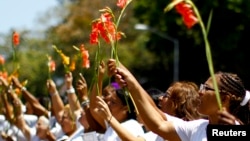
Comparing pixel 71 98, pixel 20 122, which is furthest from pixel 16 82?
pixel 71 98

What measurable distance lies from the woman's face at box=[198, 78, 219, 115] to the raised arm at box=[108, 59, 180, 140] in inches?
11.3

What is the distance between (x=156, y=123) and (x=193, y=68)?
39098 mm

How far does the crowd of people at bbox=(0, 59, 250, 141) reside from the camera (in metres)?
6.85

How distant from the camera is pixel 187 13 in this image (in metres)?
5.89

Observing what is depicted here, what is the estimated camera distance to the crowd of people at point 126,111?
22.5 ft

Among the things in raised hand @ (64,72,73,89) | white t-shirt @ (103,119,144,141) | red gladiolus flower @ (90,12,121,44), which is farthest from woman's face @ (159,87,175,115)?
raised hand @ (64,72,73,89)

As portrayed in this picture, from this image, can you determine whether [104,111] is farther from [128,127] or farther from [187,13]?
[187,13]

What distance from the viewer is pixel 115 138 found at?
8969 millimetres

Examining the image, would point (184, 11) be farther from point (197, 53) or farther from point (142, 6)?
point (142, 6)

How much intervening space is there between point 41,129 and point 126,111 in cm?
258

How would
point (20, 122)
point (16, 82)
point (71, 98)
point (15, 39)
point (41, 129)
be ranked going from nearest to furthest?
1. point (15, 39)
2. point (71, 98)
3. point (41, 129)
4. point (16, 82)
5. point (20, 122)

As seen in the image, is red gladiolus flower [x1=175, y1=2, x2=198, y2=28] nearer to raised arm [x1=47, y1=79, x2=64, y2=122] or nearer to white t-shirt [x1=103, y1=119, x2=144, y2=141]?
white t-shirt [x1=103, y1=119, x2=144, y2=141]

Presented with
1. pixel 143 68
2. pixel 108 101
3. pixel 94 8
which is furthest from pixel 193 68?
pixel 108 101

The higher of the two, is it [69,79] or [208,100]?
[208,100]
